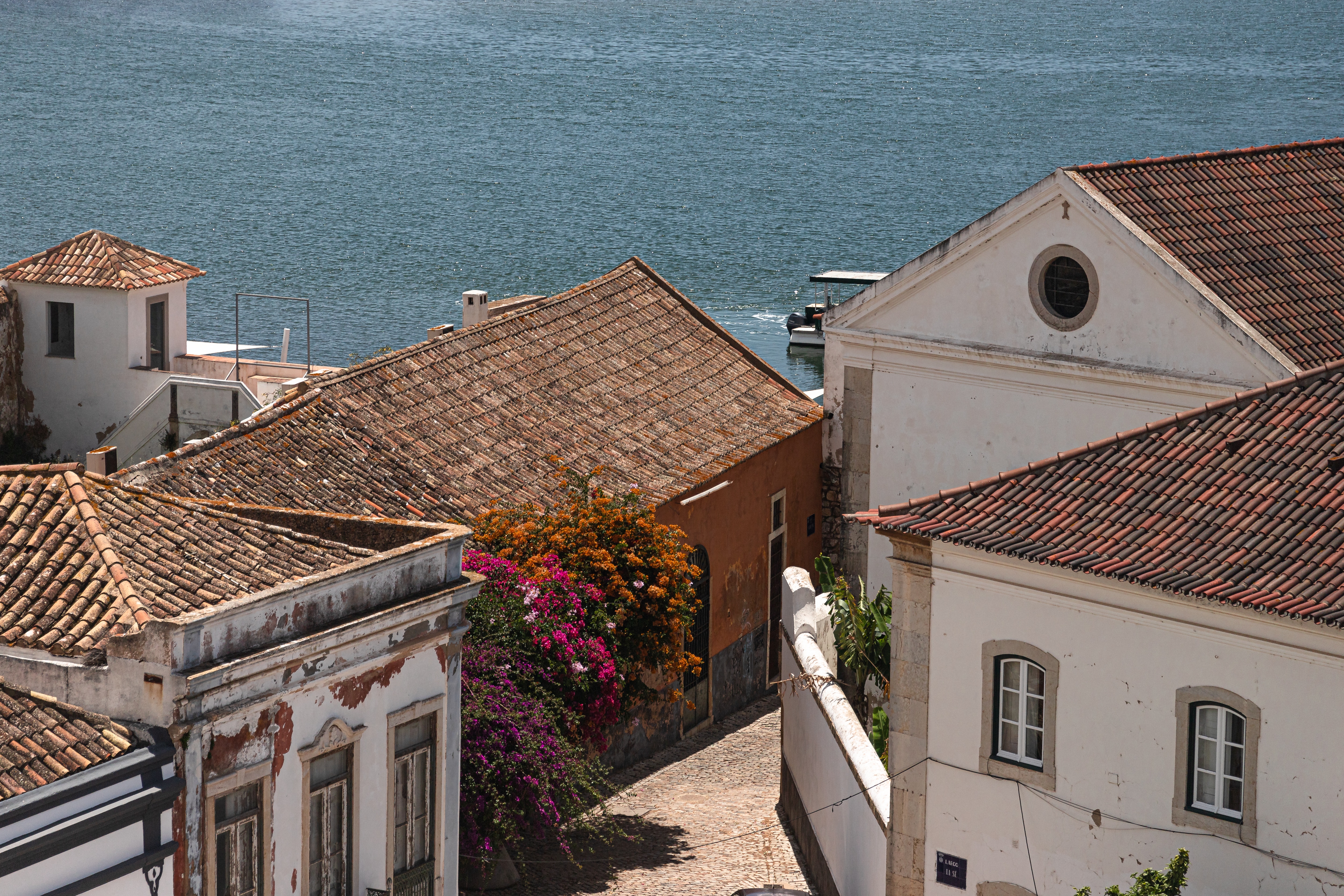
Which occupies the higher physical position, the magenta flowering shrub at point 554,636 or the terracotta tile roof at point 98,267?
the terracotta tile roof at point 98,267

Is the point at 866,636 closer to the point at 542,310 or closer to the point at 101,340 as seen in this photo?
the point at 542,310

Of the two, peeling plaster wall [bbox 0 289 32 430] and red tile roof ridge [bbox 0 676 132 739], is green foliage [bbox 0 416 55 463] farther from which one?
red tile roof ridge [bbox 0 676 132 739]

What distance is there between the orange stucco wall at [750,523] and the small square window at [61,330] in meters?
14.2

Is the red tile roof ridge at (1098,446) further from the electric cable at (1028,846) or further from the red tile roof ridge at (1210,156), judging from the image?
the red tile roof ridge at (1210,156)

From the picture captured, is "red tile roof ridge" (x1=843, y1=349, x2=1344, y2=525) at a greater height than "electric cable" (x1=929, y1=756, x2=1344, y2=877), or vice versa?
"red tile roof ridge" (x1=843, y1=349, x2=1344, y2=525)

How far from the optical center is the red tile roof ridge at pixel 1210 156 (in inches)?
1088

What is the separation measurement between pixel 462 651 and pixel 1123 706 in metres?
7.71

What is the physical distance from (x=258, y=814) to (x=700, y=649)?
558 inches

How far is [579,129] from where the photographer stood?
127 metres

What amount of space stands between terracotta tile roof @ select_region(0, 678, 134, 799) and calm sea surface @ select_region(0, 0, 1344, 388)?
55051 millimetres

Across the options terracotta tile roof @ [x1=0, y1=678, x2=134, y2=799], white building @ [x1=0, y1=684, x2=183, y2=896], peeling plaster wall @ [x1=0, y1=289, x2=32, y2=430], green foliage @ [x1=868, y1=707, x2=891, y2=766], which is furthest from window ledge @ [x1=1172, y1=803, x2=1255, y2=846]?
peeling plaster wall @ [x1=0, y1=289, x2=32, y2=430]

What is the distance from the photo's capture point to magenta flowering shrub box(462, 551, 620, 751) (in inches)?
929

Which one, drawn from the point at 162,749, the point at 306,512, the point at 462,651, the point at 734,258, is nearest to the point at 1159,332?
the point at 462,651

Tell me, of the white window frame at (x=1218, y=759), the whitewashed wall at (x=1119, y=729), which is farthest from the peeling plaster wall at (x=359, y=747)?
the white window frame at (x=1218, y=759)
